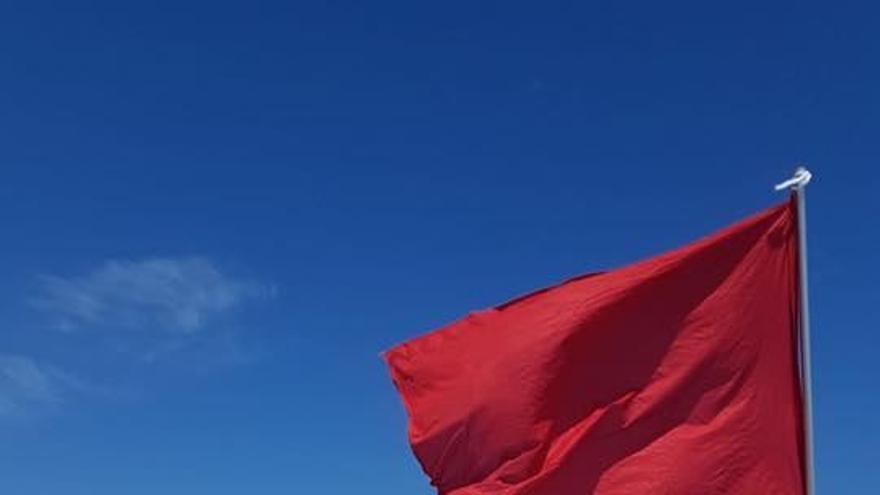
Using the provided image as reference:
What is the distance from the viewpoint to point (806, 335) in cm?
1517

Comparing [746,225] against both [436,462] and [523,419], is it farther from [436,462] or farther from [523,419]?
[436,462]

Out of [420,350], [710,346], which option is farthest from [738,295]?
[420,350]

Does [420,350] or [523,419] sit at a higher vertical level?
[420,350]

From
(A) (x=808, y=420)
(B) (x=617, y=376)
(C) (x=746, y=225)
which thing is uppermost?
(C) (x=746, y=225)

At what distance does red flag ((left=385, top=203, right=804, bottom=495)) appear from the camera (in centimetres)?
1594

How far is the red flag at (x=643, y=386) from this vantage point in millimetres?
15938

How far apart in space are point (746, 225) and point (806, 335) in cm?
167

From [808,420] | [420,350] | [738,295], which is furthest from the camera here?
[420,350]

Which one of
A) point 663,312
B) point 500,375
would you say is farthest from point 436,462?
point 663,312

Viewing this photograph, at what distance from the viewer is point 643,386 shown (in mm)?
16672

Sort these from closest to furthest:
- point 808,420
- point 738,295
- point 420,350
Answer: point 808,420 → point 738,295 → point 420,350

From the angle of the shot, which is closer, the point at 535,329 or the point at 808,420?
the point at 808,420

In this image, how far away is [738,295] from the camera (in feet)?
53.5

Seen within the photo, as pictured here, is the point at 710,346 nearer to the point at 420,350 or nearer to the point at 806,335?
the point at 806,335
